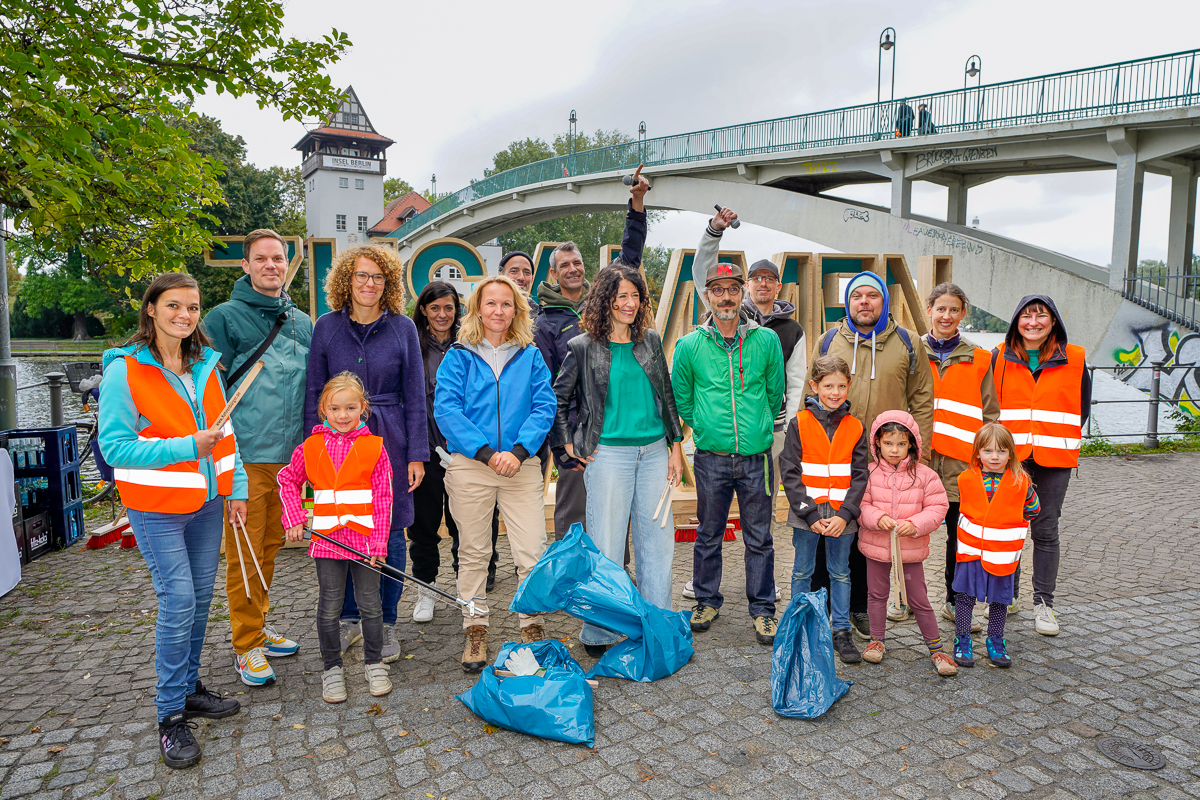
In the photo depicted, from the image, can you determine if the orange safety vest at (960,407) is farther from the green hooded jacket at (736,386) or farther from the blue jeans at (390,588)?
the blue jeans at (390,588)

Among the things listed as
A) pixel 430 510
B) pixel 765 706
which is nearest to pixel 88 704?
pixel 430 510

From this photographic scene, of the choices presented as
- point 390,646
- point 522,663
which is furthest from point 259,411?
point 522,663

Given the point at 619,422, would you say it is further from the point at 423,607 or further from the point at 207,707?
the point at 207,707

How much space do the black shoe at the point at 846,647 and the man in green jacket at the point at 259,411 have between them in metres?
2.94

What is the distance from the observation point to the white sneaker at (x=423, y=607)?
4496 mm

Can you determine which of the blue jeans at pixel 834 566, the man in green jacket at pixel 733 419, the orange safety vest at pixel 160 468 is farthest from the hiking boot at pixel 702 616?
the orange safety vest at pixel 160 468

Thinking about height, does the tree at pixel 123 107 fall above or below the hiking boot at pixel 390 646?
above

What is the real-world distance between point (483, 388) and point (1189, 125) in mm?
16606

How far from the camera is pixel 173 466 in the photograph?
2.98m

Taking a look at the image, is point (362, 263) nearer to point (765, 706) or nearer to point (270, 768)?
point (270, 768)

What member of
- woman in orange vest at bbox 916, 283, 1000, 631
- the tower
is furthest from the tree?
the tower

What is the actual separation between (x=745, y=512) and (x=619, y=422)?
0.94m

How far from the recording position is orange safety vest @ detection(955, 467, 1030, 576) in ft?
12.3

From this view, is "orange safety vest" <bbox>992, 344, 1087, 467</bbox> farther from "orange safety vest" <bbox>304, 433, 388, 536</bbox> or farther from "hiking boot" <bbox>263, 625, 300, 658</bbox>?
"hiking boot" <bbox>263, 625, 300, 658</bbox>
